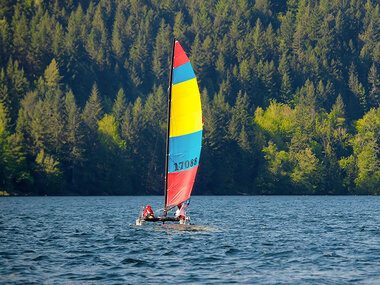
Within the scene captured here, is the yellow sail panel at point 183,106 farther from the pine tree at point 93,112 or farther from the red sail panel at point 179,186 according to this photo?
the pine tree at point 93,112

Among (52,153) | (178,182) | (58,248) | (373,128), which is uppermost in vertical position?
(373,128)

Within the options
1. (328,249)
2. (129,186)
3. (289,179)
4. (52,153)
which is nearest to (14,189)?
(52,153)

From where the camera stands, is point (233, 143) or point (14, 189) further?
point (233, 143)

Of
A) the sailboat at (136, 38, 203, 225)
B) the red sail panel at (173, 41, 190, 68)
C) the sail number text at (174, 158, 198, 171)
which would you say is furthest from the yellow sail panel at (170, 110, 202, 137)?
the red sail panel at (173, 41, 190, 68)

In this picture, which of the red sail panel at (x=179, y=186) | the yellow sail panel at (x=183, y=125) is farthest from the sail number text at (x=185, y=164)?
the yellow sail panel at (x=183, y=125)

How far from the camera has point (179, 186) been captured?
50.5 m

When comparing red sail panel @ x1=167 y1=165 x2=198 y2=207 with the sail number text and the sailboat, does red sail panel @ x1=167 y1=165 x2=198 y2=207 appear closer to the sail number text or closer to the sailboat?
the sailboat

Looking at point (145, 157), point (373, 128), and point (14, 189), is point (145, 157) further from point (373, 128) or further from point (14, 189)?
point (373, 128)

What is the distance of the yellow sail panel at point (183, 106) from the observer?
49594 mm

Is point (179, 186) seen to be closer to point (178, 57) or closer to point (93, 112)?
point (178, 57)

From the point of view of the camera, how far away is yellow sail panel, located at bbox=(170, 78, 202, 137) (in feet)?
163

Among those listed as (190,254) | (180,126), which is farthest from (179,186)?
(190,254)

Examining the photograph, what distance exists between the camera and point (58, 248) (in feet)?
134

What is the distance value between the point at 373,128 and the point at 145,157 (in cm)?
6313
